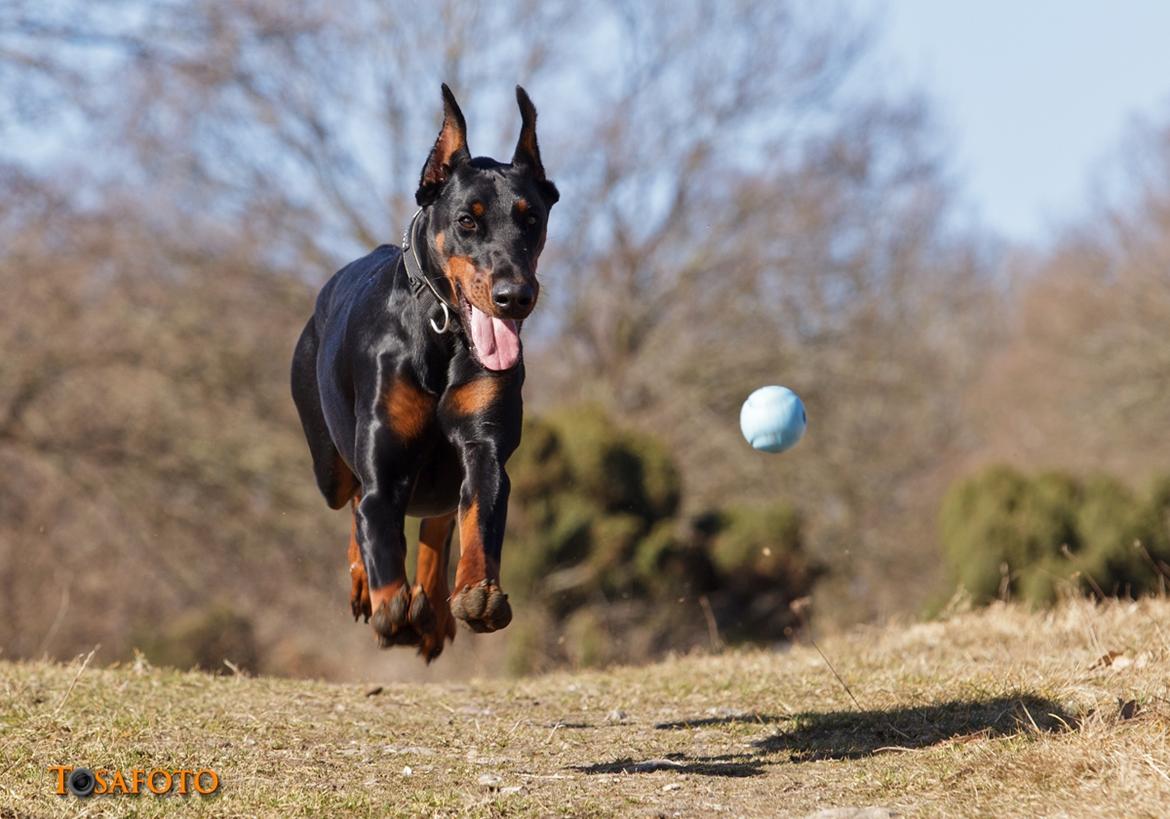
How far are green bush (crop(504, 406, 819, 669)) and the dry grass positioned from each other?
8294 mm

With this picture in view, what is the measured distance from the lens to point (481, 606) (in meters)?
4.43

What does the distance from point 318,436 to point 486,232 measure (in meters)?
1.85

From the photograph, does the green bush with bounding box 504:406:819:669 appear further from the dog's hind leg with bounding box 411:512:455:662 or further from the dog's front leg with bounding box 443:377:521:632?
the dog's front leg with bounding box 443:377:521:632

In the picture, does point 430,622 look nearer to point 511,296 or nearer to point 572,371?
point 511,296

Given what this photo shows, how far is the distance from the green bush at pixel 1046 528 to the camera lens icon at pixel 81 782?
11306 millimetres

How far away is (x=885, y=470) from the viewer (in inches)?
971

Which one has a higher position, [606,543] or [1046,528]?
[606,543]

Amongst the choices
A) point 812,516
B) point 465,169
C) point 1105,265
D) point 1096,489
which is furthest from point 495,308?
point 1105,265

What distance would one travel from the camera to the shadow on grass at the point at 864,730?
4.90 m

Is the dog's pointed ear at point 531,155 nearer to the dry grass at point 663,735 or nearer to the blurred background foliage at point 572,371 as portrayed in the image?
the dry grass at point 663,735

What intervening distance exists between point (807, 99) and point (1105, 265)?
7212mm

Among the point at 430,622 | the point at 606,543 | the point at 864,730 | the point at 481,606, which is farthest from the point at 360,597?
the point at 606,543

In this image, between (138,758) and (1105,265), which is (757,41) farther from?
(138,758)

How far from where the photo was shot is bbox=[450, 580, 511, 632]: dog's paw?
14.5 feet
